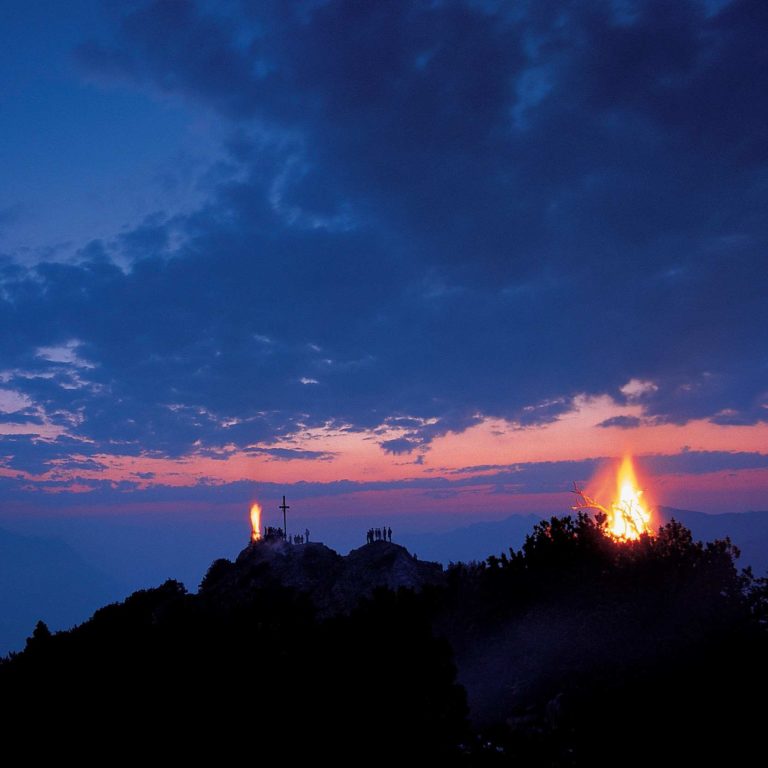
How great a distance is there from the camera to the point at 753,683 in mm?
20156

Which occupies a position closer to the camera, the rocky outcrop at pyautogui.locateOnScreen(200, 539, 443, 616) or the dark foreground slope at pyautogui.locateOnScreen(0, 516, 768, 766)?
the dark foreground slope at pyautogui.locateOnScreen(0, 516, 768, 766)

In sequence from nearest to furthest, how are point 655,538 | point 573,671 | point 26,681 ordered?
point 26,681 → point 573,671 → point 655,538

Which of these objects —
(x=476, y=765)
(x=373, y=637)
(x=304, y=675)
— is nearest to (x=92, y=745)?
(x=304, y=675)

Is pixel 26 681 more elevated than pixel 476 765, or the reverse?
pixel 26 681

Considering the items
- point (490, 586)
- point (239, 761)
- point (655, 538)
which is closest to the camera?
point (239, 761)

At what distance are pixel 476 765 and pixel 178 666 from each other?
9.30 meters

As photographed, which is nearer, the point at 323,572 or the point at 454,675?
the point at 454,675

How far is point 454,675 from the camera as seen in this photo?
1702cm

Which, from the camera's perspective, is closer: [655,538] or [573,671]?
[573,671]

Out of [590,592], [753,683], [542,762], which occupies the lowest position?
[542,762]

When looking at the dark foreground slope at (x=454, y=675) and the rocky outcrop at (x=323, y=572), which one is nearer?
the dark foreground slope at (x=454, y=675)

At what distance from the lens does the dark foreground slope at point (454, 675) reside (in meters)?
16.4

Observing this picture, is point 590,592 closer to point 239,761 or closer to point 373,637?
point 373,637

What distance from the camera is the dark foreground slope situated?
16.4 meters
